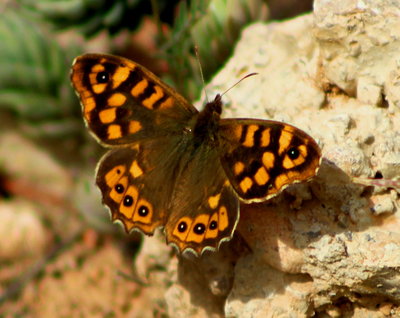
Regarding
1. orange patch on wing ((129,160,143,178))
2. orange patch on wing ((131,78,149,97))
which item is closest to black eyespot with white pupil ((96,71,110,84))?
orange patch on wing ((131,78,149,97))

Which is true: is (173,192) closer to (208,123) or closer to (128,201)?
(128,201)

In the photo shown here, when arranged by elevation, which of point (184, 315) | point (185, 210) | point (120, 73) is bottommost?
point (184, 315)

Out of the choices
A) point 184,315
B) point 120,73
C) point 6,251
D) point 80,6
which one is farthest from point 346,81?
point 6,251

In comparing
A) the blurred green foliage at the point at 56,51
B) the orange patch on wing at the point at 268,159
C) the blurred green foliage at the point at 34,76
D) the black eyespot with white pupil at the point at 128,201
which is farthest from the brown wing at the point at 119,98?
the blurred green foliage at the point at 34,76

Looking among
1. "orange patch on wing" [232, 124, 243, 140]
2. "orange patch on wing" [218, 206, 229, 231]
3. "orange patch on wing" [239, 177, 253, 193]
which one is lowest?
"orange patch on wing" [218, 206, 229, 231]

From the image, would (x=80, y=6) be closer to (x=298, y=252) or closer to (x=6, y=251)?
(x=6, y=251)

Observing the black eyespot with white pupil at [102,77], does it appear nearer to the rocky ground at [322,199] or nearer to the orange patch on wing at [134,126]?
the orange patch on wing at [134,126]

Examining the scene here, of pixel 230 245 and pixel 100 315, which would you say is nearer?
pixel 230 245

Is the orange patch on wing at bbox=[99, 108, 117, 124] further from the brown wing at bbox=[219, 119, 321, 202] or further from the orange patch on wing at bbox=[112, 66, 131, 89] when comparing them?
the brown wing at bbox=[219, 119, 321, 202]
